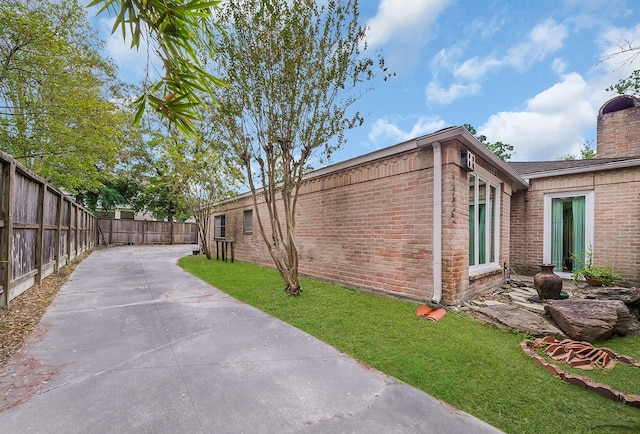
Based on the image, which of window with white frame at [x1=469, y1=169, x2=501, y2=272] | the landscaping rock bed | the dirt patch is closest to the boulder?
the landscaping rock bed

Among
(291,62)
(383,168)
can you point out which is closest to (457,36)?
(383,168)

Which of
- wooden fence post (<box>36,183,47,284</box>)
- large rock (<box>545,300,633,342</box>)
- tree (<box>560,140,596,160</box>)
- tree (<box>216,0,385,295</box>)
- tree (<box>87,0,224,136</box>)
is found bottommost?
large rock (<box>545,300,633,342</box>)

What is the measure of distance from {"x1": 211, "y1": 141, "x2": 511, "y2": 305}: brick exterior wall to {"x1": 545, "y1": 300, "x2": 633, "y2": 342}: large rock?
1260 mm

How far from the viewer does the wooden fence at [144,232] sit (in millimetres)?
18984

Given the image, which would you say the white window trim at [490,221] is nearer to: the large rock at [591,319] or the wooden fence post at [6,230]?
the large rock at [591,319]

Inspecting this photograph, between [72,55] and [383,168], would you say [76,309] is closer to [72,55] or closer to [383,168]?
[383,168]

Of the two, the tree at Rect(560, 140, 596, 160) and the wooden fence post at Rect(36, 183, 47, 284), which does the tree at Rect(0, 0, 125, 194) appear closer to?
the wooden fence post at Rect(36, 183, 47, 284)

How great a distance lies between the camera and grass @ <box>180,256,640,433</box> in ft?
6.32

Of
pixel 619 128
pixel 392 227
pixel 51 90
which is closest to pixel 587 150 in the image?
pixel 619 128

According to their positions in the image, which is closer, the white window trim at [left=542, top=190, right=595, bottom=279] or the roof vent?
the white window trim at [left=542, top=190, right=595, bottom=279]

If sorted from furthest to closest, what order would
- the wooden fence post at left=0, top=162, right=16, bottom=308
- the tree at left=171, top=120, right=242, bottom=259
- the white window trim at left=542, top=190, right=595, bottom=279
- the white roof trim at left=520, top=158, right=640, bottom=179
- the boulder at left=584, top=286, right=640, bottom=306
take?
1. the tree at left=171, top=120, right=242, bottom=259
2. the white window trim at left=542, top=190, right=595, bottom=279
3. the white roof trim at left=520, top=158, right=640, bottom=179
4. the boulder at left=584, top=286, right=640, bottom=306
5. the wooden fence post at left=0, top=162, right=16, bottom=308

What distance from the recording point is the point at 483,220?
5.87 m

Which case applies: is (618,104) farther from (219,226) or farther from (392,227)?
(219,226)

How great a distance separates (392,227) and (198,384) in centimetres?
379
